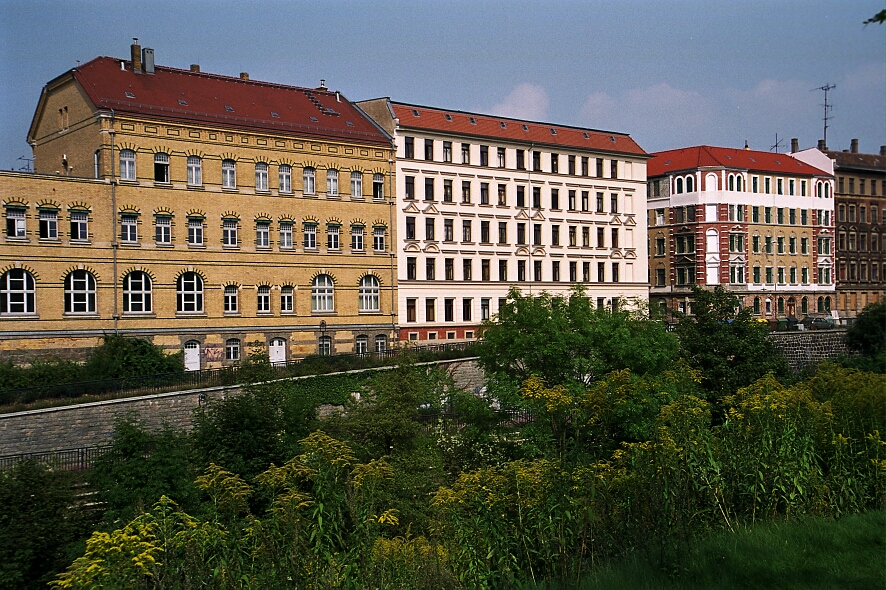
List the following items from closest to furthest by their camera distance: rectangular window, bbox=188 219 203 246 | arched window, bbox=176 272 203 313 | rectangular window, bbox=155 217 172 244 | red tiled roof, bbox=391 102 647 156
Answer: rectangular window, bbox=155 217 172 244, arched window, bbox=176 272 203 313, rectangular window, bbox=188 219 203 246, red tiled roof, bbox=391 102 647 156

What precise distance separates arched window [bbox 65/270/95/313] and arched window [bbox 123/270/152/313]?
160cm

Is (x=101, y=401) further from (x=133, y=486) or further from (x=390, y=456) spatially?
(x=390, y=456)

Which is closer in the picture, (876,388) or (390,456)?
(876,388)

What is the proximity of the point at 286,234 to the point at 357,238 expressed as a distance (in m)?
4.67

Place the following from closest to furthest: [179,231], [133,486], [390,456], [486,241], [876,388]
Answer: [876,388], [133,486], [390,456], [179,231], [486,241]

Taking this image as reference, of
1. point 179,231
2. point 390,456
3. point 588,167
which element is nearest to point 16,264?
point 179,231

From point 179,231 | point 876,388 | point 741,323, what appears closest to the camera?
point 876,388

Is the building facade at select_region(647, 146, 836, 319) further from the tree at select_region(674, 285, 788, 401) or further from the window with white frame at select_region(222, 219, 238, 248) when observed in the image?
the window with white frame at select_region(222, 219, 238, 248)

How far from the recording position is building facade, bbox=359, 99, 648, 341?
180ft

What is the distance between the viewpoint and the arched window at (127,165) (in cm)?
4312

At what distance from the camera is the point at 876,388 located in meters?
15.4

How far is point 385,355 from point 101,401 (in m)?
16.3

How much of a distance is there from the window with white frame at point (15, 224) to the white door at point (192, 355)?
9.29m

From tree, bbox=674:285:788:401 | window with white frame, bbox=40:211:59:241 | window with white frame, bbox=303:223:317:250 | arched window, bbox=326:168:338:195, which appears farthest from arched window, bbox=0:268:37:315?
tree, bbox=674:285:788:401
